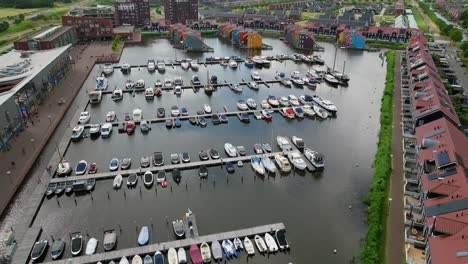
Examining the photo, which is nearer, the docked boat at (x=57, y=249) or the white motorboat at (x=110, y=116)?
the docked boat at (x=57, y=249)

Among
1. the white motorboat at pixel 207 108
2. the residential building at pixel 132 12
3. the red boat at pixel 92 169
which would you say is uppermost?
the residential building at pixel 132 12

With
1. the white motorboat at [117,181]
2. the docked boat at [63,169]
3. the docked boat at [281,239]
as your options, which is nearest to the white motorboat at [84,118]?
the docked boat at [63,169]

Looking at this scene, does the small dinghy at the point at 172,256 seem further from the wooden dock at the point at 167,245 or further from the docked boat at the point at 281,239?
the docked boat at the point at 281,239

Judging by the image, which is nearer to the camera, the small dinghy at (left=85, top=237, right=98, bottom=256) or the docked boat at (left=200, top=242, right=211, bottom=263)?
the docked boat at (left=200, top=242, right=211, bottom=263)

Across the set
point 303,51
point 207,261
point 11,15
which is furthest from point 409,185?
point 11,15

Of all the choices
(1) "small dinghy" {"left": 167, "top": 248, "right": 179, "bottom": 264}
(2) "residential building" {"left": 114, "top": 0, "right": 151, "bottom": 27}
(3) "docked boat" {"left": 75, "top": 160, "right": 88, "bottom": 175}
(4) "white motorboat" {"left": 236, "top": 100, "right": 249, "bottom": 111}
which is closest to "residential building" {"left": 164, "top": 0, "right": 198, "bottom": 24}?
(2) "residential building" {"left": 114, "top": 0, "right": 151, "bottom": 27}

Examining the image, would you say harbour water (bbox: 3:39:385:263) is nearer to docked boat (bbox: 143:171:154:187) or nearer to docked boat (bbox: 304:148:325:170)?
docked boat (bbox: 143:171:154:187)

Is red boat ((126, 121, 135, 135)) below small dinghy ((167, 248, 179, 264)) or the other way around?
the other way around
